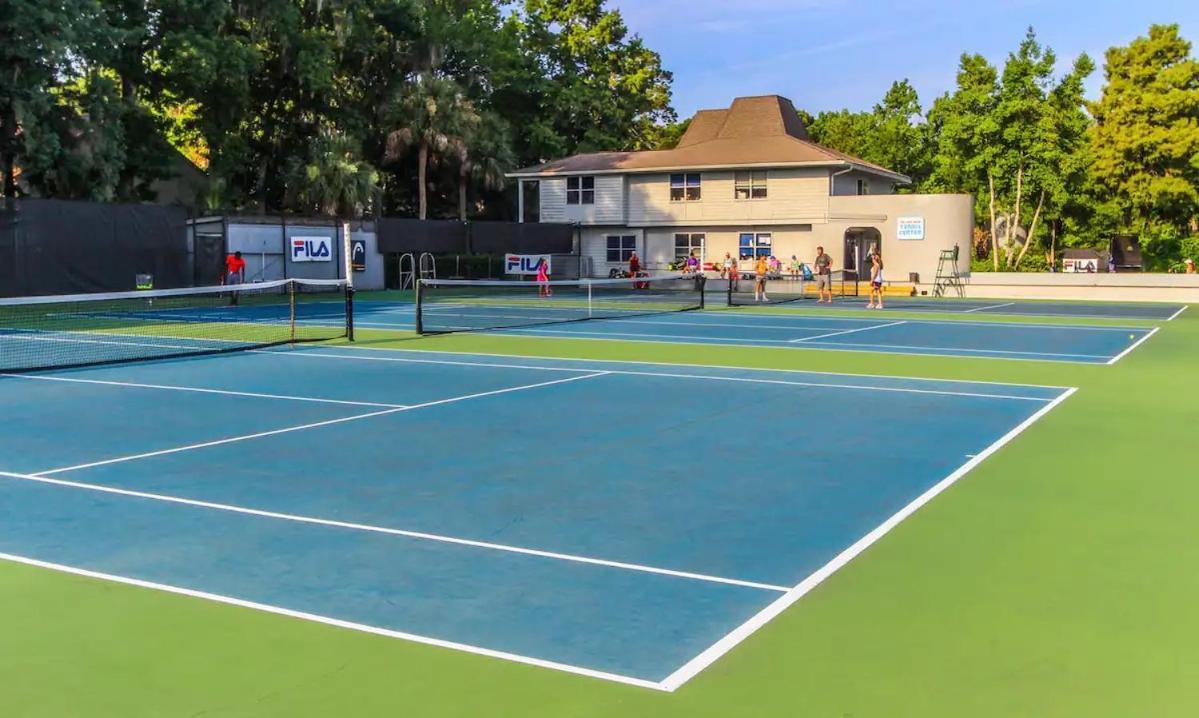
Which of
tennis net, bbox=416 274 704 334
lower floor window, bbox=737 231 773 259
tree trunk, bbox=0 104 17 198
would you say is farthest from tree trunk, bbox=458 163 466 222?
tree trunk, bbox=0 104 17 198

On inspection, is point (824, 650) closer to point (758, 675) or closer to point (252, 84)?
point (758, 675)

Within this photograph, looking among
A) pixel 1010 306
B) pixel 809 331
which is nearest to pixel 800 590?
pixel 809 331

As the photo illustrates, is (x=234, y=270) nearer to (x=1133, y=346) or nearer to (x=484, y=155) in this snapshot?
(x=1133, y=346)

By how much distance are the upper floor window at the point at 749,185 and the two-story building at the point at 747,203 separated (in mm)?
44

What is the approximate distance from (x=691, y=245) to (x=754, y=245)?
3157 mm

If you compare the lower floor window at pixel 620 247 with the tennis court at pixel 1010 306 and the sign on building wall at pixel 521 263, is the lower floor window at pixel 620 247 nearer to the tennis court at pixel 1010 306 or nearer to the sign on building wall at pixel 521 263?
the sign on building wall at pixel 521 263

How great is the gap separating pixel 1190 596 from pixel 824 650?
7.23ft

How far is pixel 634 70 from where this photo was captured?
71688 millimetres

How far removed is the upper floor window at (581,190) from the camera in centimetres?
5481

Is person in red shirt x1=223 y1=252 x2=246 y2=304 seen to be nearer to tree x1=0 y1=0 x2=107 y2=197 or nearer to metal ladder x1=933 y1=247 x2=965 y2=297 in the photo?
tree x1=0 y1=0 x2=107 y2=197

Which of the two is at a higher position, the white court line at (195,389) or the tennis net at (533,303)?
the tennis net at (533,303)

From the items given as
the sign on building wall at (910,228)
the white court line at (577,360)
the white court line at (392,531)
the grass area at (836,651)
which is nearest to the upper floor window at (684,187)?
the sign on building wall at (910,228)

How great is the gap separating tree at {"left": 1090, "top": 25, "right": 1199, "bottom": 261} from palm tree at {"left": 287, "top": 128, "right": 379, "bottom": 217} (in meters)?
36.1

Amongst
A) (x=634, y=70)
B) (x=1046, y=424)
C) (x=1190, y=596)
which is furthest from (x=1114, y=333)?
(x=634, y=70)
